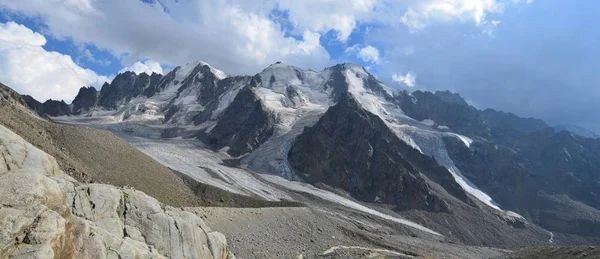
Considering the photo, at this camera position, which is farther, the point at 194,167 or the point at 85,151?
the point at 194,167

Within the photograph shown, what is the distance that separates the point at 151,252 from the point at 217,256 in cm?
900

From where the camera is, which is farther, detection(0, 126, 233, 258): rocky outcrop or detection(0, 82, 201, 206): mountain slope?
detection(0, 82, 201, 206): mountain slope

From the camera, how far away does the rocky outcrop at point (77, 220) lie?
19969 mm

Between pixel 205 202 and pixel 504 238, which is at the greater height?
pixel 504 238

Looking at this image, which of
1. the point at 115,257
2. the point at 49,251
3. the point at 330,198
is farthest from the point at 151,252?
the point at 330,198

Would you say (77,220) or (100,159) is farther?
(100,159)

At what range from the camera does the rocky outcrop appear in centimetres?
1997

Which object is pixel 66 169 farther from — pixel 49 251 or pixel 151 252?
pixel 49 251

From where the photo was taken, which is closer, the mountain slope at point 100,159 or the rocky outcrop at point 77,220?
the rocky outcrop at point 77,220

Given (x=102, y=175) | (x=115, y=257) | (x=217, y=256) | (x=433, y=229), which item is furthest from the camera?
(x=433, y=229)

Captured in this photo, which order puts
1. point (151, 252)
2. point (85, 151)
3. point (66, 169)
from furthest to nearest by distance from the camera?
point (85, 151) < point (66, 169) < point (151, 252)

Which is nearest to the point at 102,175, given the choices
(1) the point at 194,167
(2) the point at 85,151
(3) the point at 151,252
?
(2) the point at 85,151

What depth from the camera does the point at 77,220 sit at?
22.9 m

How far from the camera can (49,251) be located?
1988 centimetres
